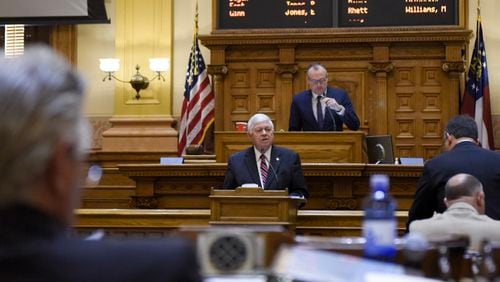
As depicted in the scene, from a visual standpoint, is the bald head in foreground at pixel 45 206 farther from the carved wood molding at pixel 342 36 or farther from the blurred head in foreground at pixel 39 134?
the carved wood molding at pixel 342 36

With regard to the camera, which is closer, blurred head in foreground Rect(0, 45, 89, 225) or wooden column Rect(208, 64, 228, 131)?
blurred head in foreground Rect(0, 45, 89, 225)

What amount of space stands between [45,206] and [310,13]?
11139 mm

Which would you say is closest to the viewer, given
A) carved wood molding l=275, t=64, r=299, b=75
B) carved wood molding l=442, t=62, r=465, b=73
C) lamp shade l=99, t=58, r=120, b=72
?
carved wood molding l=442, t=62, r=465, b=73

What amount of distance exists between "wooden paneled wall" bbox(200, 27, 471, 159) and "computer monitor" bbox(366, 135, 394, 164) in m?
3.15

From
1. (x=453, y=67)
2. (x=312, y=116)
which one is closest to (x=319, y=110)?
(x=312, y=116)

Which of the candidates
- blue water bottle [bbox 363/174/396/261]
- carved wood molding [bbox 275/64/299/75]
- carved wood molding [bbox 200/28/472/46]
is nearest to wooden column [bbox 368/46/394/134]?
carved wood molding [bbox 200/28/472/46]

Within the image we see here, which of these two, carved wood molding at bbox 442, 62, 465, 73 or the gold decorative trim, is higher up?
carved wood molding at bbox 442, 62, 465, 73

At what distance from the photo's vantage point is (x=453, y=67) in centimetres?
1200

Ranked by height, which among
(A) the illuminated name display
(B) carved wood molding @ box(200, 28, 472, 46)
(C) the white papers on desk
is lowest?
(C) the white papers on desk

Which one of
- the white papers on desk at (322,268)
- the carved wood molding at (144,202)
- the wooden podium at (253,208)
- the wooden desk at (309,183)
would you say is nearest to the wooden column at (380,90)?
the wooden desk at (309,183)

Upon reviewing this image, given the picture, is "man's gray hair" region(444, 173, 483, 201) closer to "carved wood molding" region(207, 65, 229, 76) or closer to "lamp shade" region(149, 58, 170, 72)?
"carved wood molding" region(207, 65, 229, 76)

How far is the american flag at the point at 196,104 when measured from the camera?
39.9 feet

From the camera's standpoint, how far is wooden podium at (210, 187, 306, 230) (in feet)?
19.8

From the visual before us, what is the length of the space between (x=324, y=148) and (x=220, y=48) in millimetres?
4008
